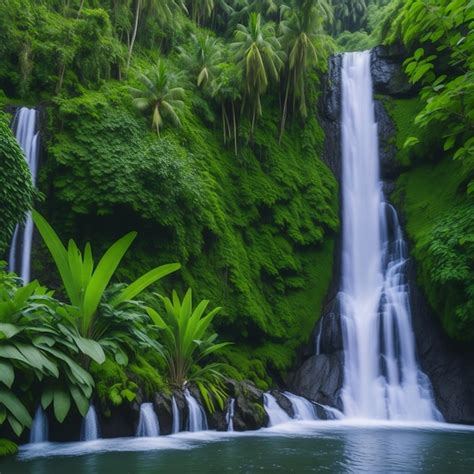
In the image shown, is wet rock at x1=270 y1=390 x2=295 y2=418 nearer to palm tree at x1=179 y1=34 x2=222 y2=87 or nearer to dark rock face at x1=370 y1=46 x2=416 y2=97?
palm tree at x1=179 y1=34 x2=222 y2=87

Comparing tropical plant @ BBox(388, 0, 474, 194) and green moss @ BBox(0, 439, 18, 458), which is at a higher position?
tropical plant @ BBox(388, 0, 474, 194)

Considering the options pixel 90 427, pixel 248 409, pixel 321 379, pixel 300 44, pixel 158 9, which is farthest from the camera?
pixel 158 9

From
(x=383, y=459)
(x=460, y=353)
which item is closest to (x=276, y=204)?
(x=460, y=353)

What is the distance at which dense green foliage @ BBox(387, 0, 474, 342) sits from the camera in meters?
2.57

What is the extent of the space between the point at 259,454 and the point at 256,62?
12692mm

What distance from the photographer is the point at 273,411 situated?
1085cm

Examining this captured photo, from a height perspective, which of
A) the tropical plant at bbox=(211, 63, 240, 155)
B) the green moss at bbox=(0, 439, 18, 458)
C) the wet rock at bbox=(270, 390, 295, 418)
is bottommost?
the green moss at bbox=(0, 439, 18, 458)

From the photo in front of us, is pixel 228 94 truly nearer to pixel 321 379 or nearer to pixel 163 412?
pixel 321 379

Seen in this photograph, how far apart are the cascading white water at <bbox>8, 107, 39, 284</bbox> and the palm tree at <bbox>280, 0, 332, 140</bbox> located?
27.5 feet

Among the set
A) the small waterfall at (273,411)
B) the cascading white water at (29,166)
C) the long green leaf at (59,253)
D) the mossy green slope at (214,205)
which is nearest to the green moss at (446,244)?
the mossy green slope at (214,205)

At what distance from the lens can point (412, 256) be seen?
15336 mm

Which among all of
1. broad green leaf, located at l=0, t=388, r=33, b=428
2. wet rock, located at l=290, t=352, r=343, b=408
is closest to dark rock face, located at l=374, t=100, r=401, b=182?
wet rock, located at l=290, t=352, r=343, b=408

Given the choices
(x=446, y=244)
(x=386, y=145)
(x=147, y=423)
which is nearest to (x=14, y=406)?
(x=147, y=423)

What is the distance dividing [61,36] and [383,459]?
1375 cm
